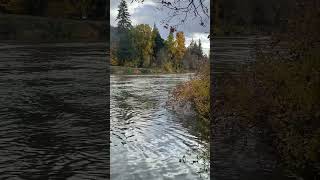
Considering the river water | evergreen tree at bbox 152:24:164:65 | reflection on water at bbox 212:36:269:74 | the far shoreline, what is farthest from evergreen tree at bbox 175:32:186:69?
reflection on water at bbox 212:36:269:74

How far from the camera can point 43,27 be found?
68.0 feet

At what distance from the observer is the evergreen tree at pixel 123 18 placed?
41.6 metres

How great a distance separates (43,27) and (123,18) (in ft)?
75.6

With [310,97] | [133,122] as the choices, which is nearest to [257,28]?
[310,97]

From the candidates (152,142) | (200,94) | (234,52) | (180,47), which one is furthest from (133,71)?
(234,52)

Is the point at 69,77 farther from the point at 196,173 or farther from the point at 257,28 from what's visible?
the point at 257,28

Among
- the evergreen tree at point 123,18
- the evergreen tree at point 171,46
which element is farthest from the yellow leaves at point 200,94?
the evergreen tree at point 123,18

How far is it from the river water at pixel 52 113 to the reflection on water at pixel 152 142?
0.67 m

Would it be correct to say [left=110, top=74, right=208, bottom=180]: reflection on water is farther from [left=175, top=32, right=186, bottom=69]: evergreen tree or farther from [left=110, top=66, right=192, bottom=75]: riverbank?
[left=175, top=32, right=186, bottom=69]: evergreen tree

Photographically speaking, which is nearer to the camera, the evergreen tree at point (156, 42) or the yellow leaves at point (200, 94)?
the yellow leaves at point (200, 94)

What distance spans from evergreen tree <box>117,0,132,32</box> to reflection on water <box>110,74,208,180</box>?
1798 cm

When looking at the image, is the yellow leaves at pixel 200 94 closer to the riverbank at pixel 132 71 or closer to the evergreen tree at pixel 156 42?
the riverbank at pixel 132 71

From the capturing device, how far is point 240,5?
9117 mm

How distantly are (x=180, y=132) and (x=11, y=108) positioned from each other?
5.03m
